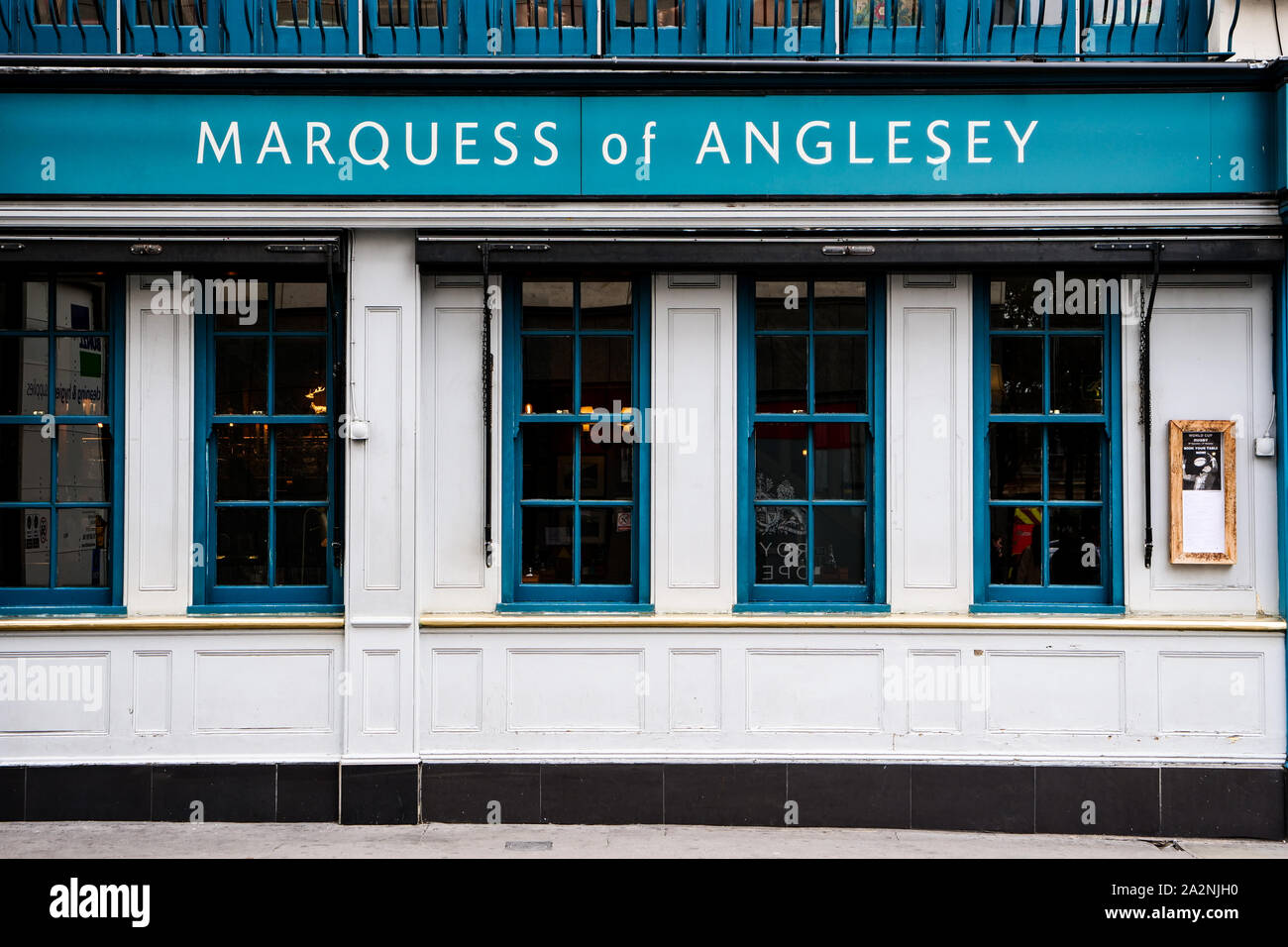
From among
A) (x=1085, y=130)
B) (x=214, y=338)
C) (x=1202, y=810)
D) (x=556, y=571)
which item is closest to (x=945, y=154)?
(x=1085, y=130)

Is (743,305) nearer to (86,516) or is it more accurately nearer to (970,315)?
(970,315)

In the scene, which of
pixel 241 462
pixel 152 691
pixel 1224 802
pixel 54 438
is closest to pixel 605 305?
pixel 241 462

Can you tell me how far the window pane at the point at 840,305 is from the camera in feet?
23.4

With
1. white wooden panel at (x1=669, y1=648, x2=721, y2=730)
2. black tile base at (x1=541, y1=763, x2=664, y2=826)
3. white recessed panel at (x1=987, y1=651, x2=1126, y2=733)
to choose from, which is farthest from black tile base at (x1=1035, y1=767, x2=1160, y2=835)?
black tile base at (x1=541, y1=763, x2=664, y2=826)

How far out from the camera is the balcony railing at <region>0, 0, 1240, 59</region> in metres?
7.07

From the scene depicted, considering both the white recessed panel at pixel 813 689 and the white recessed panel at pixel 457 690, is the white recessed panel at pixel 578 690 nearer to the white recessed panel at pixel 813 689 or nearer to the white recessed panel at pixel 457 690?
the white recessed panel at pixel 457 690

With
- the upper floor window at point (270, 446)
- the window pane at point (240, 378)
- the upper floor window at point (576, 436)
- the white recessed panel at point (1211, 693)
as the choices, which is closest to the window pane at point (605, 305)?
the upper floor window at point (576, 436)

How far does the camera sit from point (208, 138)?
679cm

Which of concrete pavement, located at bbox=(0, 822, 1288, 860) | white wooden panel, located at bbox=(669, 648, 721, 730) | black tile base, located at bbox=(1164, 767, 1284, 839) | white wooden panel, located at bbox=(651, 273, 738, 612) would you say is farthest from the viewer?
white wooden panel, located at bbox=(651, 273, 738, 612)

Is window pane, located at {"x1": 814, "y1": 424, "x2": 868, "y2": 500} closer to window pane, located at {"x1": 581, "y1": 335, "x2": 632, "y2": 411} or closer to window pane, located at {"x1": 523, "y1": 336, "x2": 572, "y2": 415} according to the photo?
window pane, located at {"x1": 581, "y1": 335, "x2": 632, "y2": 411}

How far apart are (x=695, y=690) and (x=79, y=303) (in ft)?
16.1

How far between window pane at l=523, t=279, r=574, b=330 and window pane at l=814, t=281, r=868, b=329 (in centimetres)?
170

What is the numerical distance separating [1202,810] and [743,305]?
4400mm

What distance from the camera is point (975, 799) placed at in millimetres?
6789
